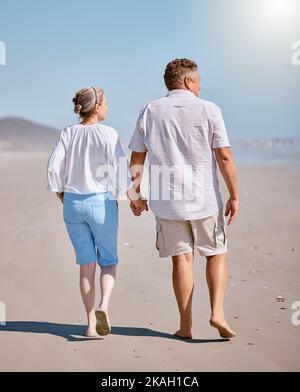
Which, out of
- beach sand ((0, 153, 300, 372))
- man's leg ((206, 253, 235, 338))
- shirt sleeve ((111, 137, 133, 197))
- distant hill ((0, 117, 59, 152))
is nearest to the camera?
beach sand ((0, 153, 300, 372))

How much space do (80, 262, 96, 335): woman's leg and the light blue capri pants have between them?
54mm

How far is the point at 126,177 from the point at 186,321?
38.8 inches

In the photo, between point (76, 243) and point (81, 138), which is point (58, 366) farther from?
point (81, 138)

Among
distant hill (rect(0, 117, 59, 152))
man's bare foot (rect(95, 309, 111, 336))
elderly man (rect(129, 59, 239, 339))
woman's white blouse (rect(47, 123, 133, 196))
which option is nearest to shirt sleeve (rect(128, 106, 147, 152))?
elderly man (rect(129, 59, 239, 339))

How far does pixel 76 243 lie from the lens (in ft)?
15.6

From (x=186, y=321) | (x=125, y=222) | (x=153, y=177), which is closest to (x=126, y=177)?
(x=153, y=177)

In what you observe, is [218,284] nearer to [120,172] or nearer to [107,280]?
[107,280]

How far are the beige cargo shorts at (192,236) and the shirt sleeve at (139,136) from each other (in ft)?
1.53

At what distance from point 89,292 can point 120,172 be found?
798mm

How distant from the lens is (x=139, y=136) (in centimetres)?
457

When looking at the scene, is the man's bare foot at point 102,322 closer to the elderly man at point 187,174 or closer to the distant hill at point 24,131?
the elderly man at point 187,174

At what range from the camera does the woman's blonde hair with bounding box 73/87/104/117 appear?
467cm

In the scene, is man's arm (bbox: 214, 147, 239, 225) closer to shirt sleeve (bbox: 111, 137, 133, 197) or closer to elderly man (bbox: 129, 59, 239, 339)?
elderly man (bbox: 129, 59, 239, 339)

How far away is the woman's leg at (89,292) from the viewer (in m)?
4.72
